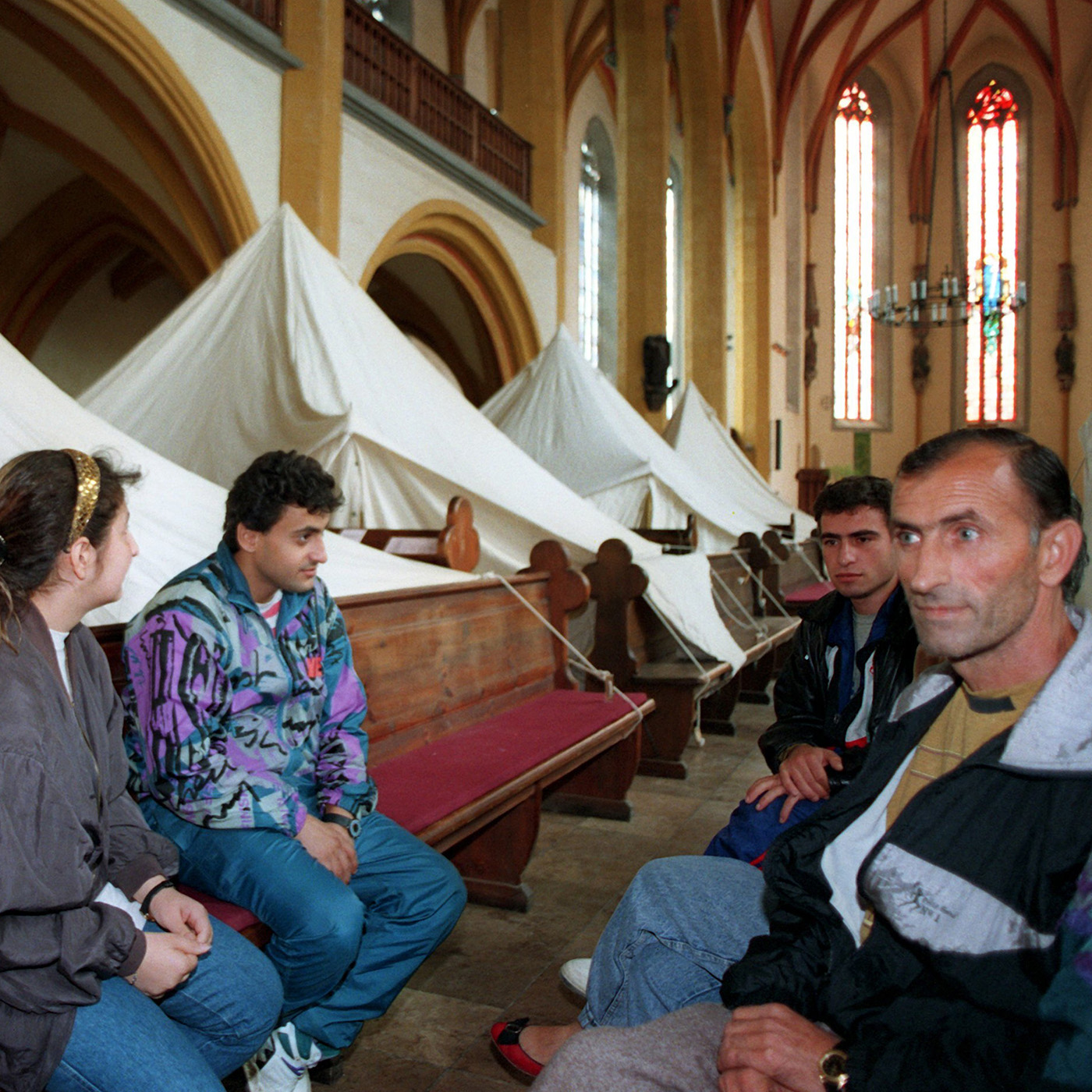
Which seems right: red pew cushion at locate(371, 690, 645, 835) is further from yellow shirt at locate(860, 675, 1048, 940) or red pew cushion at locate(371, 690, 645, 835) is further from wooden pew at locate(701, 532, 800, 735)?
wooden pew at locate(701, 532, 800, 735)

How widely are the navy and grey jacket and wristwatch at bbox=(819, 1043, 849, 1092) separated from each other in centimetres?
2

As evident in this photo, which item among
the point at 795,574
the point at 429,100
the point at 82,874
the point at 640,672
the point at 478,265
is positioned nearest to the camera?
the point at 82,874

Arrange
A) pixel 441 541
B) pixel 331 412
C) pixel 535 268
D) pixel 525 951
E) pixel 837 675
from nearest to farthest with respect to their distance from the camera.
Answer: pixel 837 675
pixel 525 951
pixel 441 541
pixel 331 412
pixel 535 268

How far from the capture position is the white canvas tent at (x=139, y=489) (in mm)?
2586

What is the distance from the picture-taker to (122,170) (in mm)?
6766

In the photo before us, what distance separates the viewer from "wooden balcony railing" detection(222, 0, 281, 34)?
243 inches

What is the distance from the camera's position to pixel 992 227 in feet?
62.6

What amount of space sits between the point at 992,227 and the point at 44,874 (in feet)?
68.3

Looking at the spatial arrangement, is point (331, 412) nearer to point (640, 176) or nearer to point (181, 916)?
point (181, 916)

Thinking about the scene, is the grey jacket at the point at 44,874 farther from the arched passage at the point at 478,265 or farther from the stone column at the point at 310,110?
the arched passage at the point at 478,265

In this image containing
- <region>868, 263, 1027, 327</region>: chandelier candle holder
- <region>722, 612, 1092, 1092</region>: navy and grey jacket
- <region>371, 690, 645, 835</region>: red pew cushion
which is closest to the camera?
<region>722, 612, 1092, 1092</region>: navy and grey jacket

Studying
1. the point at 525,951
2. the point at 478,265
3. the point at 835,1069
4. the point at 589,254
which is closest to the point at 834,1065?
the point at 835,1069

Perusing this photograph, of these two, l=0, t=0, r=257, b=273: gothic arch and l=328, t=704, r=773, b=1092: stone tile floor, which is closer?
l=328, t=704, r=773, b=1092: stone tile floor

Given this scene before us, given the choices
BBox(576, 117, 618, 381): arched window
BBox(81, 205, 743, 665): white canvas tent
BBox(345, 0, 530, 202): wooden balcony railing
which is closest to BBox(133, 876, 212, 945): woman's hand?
BBox(81, 205, 743, 665): white canvas tent
